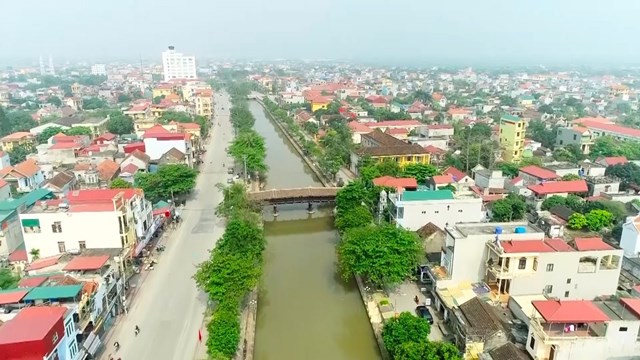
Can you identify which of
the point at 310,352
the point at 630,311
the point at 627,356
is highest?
the point at 630,311

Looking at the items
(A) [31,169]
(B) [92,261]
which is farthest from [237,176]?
(B) [92,261]

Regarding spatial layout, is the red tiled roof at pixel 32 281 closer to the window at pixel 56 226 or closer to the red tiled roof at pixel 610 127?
the window at pixel 56 226

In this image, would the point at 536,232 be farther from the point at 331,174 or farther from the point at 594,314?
the point at 331,174

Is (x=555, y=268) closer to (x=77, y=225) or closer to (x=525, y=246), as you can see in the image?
(x=525, y=246)

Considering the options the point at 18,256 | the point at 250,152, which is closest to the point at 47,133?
the point at 250,152

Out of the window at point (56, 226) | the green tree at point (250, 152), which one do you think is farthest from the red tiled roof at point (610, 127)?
the window at point (56, 226)

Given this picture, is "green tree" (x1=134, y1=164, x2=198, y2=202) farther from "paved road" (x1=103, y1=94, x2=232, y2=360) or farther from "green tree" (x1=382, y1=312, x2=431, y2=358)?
"green tree" (x1=382, y1=312, x2=431, y2=358)
